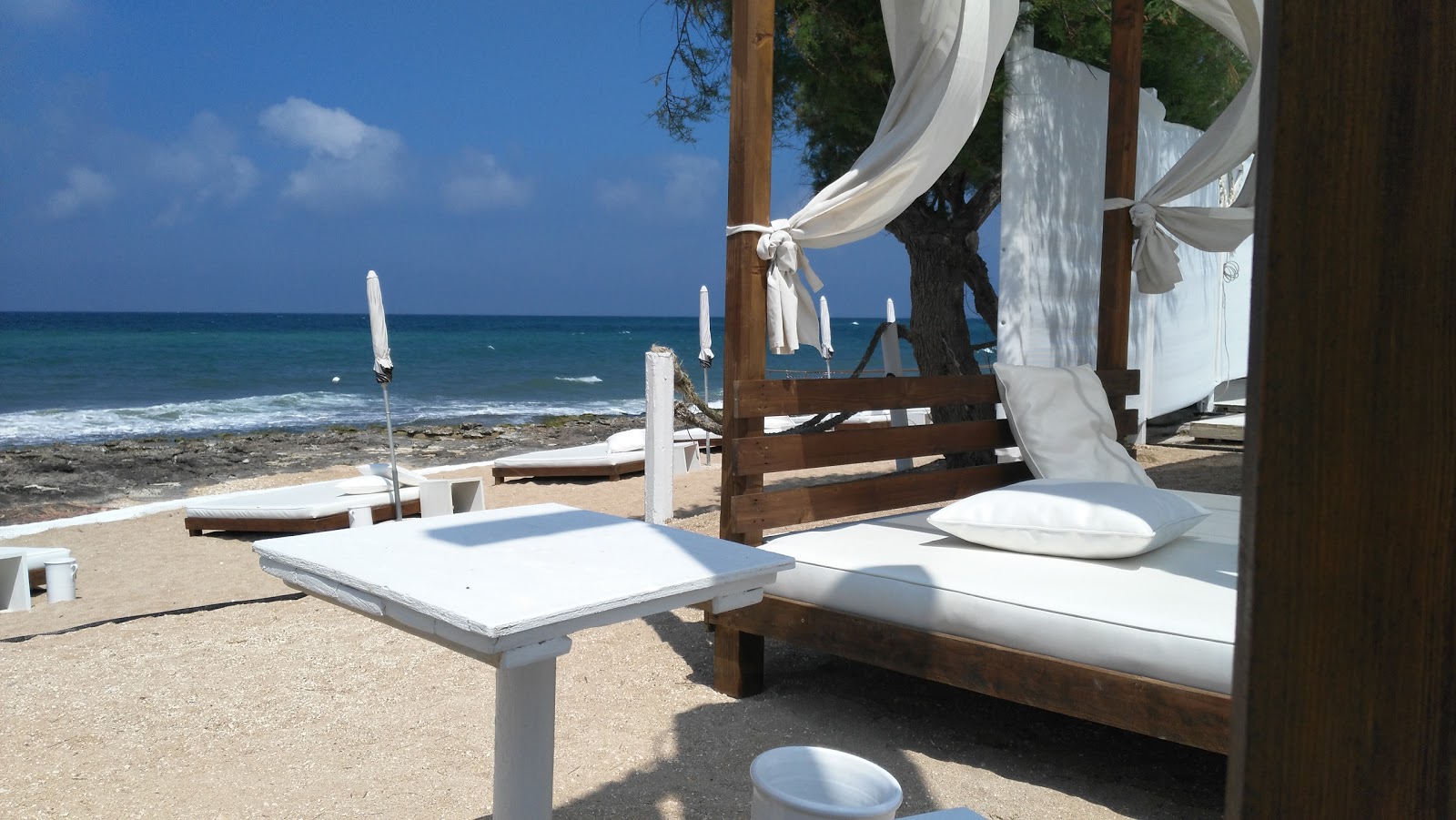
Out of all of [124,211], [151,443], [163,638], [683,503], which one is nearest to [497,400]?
[151,443]

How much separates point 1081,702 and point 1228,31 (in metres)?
3.35

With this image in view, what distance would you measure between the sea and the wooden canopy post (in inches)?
225

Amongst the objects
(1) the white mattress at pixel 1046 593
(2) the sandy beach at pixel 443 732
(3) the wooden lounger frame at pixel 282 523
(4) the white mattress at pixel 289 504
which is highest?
(1) the white mattress at pixel 1046 593

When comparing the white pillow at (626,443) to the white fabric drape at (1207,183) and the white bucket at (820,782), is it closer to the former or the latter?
the white fabric drape at (1207,183)

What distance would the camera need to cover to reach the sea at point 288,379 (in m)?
16.7

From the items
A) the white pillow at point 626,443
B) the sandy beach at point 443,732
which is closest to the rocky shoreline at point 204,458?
the white pillow at point 626,443

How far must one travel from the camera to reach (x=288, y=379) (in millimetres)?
24172

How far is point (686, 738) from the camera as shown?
2.64 meters

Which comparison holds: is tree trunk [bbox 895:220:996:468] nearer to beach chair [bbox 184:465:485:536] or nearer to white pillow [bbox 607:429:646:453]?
beach chair [bbox 184:465:485:536]

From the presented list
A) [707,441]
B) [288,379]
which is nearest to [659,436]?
[707,441]

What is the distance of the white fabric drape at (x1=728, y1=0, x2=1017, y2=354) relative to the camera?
304 centimetres

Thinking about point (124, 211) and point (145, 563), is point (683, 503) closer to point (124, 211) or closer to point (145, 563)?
point (145, 563)

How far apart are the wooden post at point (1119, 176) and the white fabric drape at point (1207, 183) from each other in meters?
0.07

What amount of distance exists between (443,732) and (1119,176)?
150 inches
